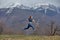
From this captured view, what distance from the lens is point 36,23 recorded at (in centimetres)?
280

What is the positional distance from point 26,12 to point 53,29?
1.52ft

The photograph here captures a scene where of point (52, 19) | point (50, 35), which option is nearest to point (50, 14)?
point (52, 19)

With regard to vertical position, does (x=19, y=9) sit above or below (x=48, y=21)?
above

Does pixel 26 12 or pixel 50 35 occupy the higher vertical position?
pixel 26 12

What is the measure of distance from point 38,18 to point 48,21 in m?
0.15

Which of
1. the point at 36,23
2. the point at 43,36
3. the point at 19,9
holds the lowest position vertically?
the point at 43,36

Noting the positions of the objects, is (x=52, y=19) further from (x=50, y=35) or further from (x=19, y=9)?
(x=19, y=9)

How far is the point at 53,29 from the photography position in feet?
9.18

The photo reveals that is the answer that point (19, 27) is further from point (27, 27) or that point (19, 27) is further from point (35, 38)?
point (35, 38)

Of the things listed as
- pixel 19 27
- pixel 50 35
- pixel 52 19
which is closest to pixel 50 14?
pixel 52 19

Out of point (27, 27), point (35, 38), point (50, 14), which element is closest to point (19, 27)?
point (27, 27)

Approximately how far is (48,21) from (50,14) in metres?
0.11

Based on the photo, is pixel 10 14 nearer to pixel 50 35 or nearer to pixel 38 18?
pixel 38 18

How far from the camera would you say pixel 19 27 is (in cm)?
280
